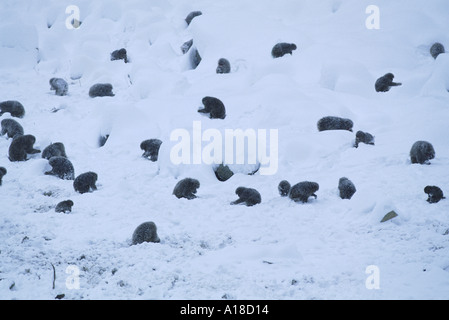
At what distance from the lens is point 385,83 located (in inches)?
418

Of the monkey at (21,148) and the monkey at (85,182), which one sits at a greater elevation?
the monkey at (21,148)

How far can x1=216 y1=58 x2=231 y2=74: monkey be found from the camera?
1162 cm

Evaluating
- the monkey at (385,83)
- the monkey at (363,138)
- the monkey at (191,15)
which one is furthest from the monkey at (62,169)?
the monkey at (191,15)

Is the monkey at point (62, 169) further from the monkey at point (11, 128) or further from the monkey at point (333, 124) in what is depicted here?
the monkey at point (333, 124)

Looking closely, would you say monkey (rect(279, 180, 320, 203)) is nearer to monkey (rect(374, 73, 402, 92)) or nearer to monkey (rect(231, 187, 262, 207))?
monkey (rect(231, 187, 262, 207))

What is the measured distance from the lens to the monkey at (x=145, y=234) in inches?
208

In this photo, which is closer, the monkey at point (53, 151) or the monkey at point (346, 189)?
the monkey at point (346, 189)

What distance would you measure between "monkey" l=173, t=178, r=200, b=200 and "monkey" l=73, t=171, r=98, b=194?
1.33m

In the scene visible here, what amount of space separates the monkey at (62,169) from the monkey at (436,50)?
956cm

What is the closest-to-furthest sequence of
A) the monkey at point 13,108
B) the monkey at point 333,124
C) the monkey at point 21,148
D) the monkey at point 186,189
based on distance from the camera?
the monkey at point 186,189
the monkey at point 21,148
the monkey at point 333,124
the monkey at point 13,108

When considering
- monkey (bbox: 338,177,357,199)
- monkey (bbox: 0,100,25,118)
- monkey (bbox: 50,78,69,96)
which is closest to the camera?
monkey (bbox: 338,177,357,199)

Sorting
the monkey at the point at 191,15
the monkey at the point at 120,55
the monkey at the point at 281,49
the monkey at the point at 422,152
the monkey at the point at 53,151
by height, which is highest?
the monkey at the point at 191,15

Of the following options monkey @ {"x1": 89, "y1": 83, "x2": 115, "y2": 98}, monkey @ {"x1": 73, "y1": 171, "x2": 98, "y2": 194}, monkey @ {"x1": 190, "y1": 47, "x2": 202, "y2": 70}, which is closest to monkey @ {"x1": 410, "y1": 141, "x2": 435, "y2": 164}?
monkey @ {"x1": 73, "y1": 171, "x2": 98, "y2": 194}

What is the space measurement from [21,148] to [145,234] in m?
4.10
